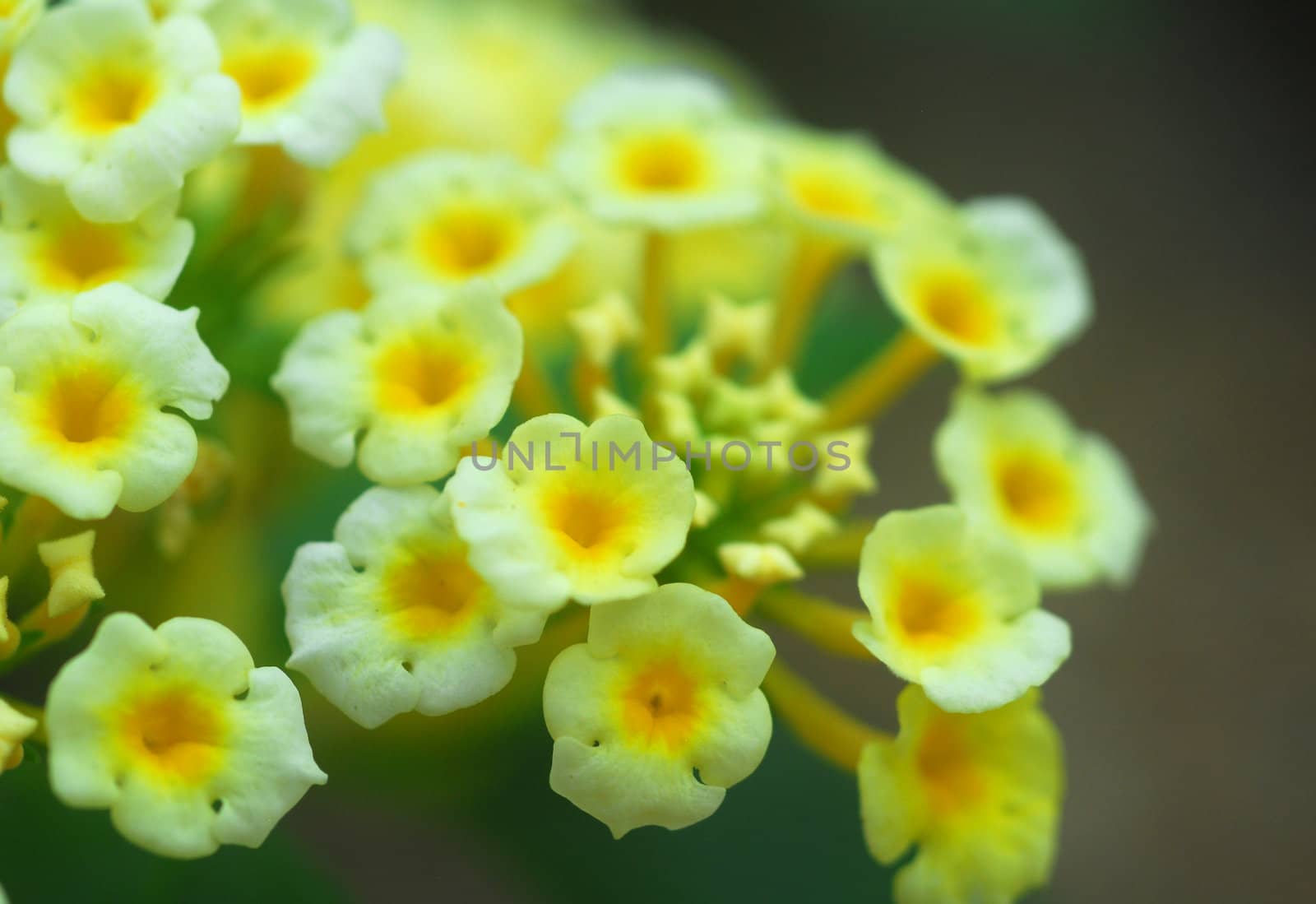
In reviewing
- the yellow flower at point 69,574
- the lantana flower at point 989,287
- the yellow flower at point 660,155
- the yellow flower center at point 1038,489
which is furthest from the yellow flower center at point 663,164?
the yellow flower at point 69,574

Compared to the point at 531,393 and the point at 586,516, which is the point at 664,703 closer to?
the point at 586,516

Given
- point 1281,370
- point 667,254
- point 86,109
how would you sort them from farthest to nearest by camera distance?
1. point 1281,370
2. point 667,254
3. point 86,109

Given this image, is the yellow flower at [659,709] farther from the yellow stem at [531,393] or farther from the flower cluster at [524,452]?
the yellow stem at [531,393]

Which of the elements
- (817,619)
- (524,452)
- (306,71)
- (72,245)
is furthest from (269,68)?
(817,619)

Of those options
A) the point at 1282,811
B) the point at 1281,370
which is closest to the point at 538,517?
the point at 1282,811

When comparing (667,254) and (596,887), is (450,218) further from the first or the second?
(596,887)

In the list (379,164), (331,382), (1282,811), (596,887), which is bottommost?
(1282,811)

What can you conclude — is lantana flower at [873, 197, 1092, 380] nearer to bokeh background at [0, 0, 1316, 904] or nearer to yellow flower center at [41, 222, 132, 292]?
bokeh background at [0, 0, 1316, 904]
